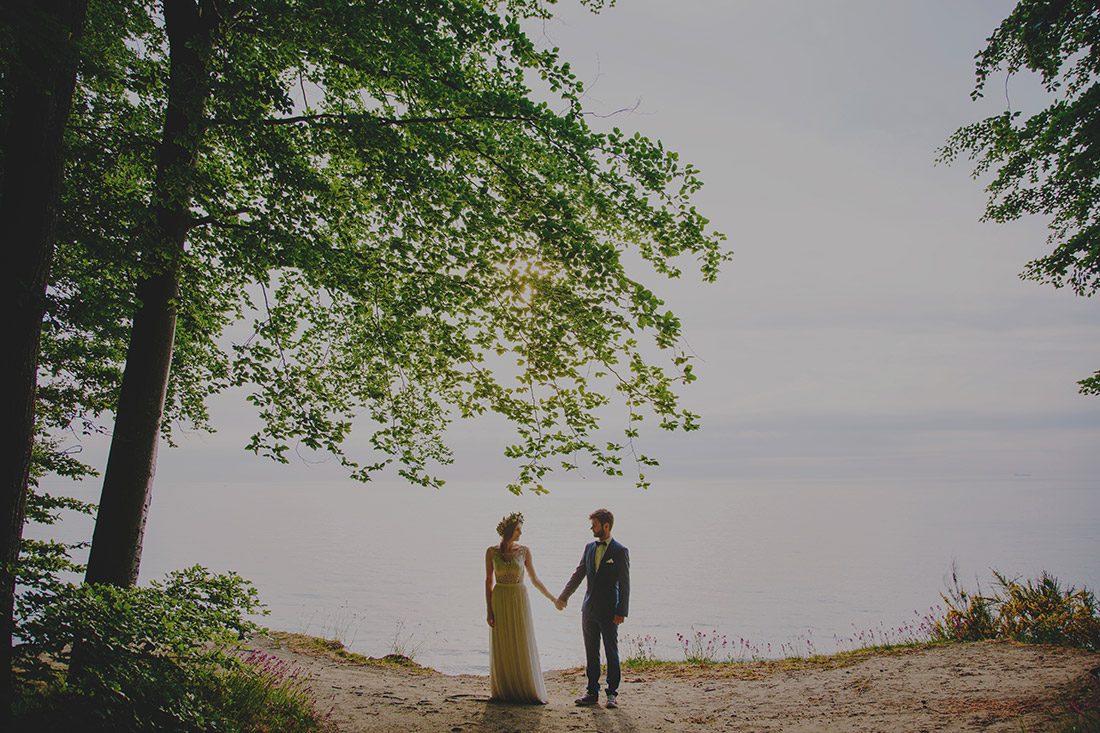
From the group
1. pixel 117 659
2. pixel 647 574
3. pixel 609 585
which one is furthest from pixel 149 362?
pixel 647 574

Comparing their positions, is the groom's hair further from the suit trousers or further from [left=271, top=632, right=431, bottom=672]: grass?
[left=271, top=632, right=431, bottom=672]: grass

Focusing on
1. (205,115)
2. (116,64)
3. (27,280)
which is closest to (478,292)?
(205,115)

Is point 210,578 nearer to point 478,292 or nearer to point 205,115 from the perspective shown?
point 478,292

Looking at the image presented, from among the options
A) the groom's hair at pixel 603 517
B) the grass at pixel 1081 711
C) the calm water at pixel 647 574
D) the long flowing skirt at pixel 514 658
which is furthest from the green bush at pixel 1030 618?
the calm water at pixel 647 574

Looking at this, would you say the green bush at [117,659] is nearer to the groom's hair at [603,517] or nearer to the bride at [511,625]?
the bride at [511,625]

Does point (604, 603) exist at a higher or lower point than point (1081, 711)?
higher

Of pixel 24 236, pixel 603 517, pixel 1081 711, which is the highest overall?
pixel 24 236

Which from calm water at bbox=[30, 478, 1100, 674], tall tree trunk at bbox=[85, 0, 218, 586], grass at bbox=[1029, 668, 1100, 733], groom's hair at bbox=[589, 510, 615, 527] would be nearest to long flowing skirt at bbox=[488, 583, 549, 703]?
groom's hair at bbox=[589, 510, 615, 527]

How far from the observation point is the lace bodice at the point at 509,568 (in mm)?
8461

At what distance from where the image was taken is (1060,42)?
8484 millimetres

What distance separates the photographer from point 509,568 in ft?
27.7

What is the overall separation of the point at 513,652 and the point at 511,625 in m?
0.34

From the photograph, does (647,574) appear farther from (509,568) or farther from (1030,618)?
(509,568)

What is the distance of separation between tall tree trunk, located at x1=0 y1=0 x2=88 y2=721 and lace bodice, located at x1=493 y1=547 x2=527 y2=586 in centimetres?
514
